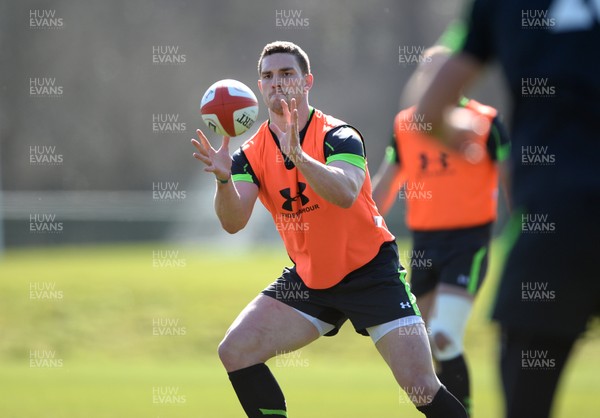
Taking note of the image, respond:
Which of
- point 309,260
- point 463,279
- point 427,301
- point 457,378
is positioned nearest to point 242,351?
point 309,260

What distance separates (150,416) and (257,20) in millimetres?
25490

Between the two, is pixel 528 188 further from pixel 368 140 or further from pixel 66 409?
pixel 368 140

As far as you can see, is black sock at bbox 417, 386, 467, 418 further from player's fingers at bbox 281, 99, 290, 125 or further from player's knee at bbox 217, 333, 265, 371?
player's fingers at bbox 281, 99, 290, 125

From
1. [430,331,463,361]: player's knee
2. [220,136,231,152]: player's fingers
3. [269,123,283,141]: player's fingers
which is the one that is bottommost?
[430,331,463,361]: player's knee

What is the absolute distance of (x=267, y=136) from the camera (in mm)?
5453

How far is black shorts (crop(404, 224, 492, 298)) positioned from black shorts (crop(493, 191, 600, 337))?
428 centimetres

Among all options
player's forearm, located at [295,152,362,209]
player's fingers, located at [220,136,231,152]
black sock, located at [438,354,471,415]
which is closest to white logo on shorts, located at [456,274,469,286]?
black sock, located at [438,354,471,415]

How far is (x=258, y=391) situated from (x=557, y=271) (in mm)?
2632

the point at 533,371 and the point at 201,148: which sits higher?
the point at 201,148

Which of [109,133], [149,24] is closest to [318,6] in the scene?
[149,24]

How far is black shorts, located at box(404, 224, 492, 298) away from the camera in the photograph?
23.3 ft

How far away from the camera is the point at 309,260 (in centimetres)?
523

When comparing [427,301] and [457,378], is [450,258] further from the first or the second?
[457,378]

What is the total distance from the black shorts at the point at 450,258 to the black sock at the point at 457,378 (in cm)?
59
